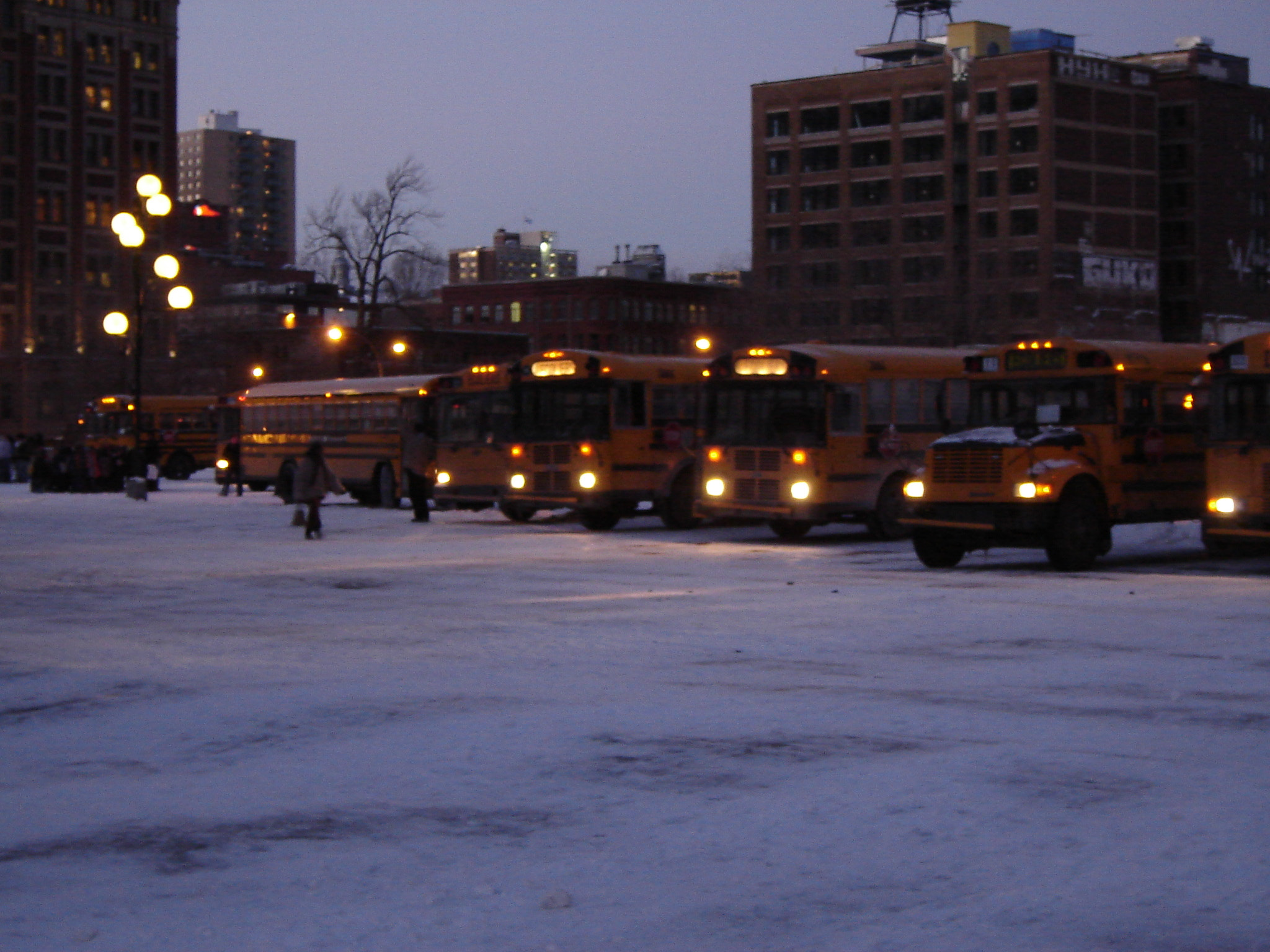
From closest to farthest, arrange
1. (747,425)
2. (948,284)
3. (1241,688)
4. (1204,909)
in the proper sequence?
1. (1204,909)
2. (1241,688)
3. (747,425)
4. (948,284)

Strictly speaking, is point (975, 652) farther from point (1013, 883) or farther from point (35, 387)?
point (35, 387)

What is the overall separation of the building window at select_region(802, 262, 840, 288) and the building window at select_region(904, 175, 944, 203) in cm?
726

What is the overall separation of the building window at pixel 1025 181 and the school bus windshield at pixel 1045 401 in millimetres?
95928

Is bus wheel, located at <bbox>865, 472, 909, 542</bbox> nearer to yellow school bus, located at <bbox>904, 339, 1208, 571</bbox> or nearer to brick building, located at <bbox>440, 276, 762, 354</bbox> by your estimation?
yellow school bus, located at <bbox>904, 339, 1208, 571</bbox>

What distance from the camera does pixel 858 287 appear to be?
393 ft

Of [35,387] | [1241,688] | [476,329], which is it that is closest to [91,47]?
[35,387]

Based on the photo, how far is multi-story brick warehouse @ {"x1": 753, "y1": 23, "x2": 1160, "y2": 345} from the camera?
372ft

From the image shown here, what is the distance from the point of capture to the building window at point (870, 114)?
122m

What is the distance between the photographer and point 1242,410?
2011cm

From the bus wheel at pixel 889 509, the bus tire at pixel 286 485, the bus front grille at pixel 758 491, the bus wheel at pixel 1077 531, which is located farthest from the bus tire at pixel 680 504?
the bus tire at pixel 286 485

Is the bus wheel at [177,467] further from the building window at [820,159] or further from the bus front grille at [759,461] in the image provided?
the building window at [820,159]

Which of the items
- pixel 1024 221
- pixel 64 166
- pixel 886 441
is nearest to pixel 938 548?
pixel 886 441

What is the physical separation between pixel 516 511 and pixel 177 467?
3472 cm

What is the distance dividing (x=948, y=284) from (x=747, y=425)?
69.1m
